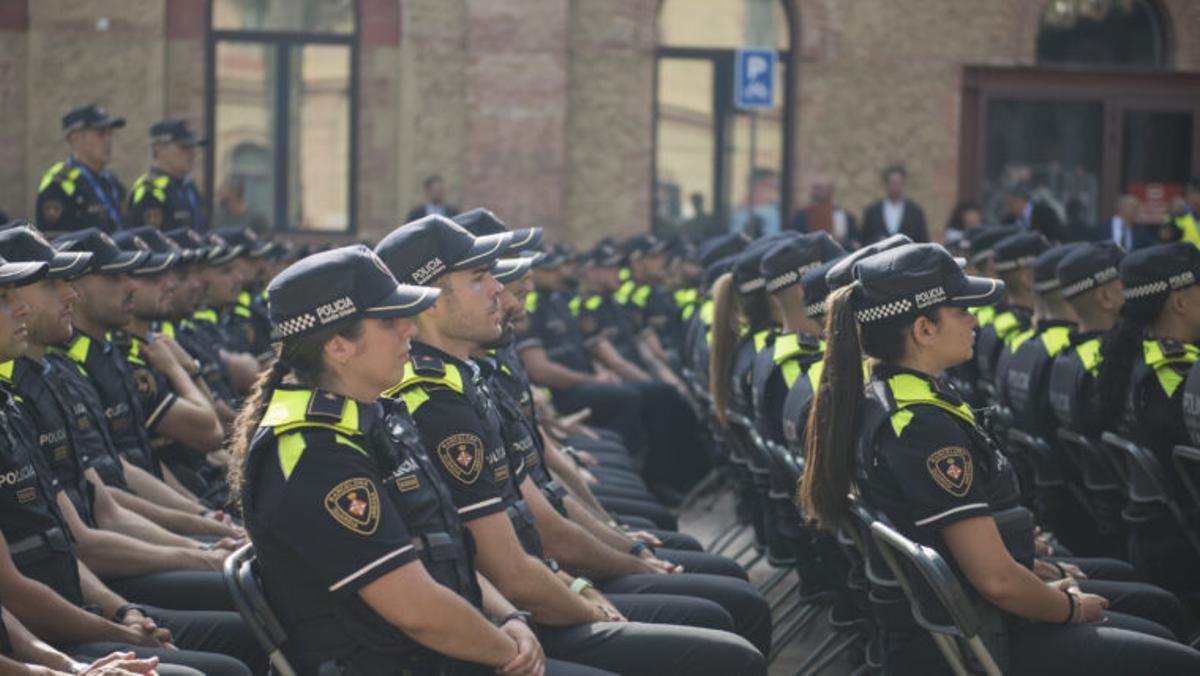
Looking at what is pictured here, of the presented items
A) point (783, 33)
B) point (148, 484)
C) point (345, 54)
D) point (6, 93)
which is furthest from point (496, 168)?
point (148, 484)

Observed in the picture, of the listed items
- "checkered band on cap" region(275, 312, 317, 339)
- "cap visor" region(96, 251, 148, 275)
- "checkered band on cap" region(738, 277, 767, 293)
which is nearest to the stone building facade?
"checkered band on cap" region(738, 277, 767, 293)

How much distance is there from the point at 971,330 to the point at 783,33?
15.5 meters

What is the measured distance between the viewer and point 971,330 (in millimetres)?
5340

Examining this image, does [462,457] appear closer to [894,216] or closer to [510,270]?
[510,270]

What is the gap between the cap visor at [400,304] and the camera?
174 inches

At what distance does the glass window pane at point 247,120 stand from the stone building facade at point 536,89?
29cm

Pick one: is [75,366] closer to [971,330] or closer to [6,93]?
[971,330]

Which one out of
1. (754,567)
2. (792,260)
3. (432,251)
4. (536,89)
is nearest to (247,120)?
(536,89)

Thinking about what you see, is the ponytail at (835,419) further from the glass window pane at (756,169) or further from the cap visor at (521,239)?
the glass window pane at (756,169)

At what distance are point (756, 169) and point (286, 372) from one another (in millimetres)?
16493

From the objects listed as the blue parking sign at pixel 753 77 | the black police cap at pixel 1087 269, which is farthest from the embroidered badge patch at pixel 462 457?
the blue parking sign at pixel 753 77

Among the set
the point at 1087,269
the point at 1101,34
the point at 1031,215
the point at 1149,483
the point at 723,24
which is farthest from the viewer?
the point at 1101,34

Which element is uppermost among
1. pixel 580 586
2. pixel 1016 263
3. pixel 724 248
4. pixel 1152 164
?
pixel 1152 164

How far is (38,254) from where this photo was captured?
570 cm
